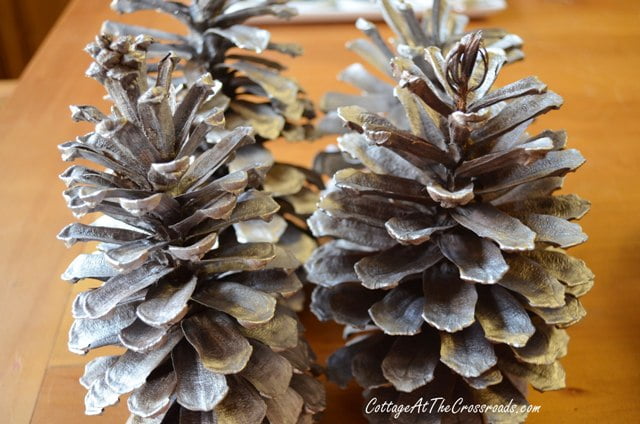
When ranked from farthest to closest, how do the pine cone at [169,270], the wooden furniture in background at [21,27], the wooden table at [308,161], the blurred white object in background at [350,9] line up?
the wooden furniture in background at [21,27] → the blurred white object in background at [350,9] → the wooden table at [308,161] → the pine cone at [169,270]

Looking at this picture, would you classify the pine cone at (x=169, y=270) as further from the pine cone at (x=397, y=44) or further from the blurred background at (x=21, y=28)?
the blurred background at (x=21, y=28)

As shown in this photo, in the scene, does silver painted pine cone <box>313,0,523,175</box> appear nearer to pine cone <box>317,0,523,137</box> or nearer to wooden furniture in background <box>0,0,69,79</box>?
pine cone <box>317,0,523,137</box>

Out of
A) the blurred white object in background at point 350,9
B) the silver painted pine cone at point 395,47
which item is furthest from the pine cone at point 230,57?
the blurred white object in background at point 350,9

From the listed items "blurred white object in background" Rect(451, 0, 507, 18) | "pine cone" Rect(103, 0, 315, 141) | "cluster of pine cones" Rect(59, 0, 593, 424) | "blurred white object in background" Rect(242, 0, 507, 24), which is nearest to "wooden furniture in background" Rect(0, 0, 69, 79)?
"blurred white object in background" Rect(242, 0, 507, 24)

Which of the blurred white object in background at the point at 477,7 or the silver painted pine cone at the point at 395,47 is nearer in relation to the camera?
the silver painted pine cone at the point at 395,47

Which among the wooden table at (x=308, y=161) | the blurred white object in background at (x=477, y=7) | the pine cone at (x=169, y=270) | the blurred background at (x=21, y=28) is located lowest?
the blurred background at (x=21, y=28)

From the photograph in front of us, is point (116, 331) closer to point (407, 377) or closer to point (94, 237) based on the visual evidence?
point (94, 237)

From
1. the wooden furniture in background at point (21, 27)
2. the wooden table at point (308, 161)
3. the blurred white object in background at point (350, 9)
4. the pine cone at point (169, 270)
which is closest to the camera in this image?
the pine cone at point (169, 270)
